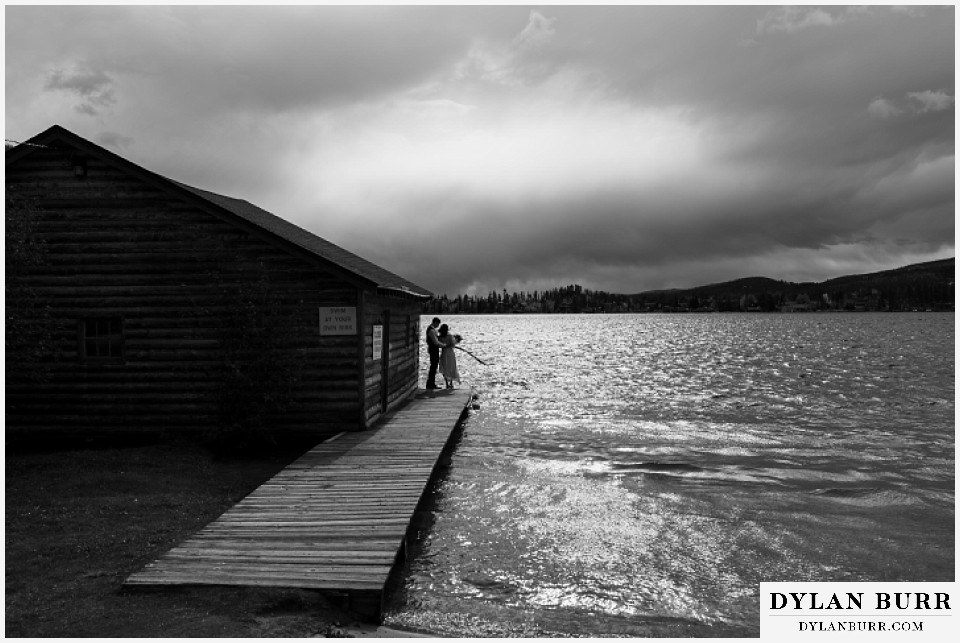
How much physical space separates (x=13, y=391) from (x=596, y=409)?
1876 centimetres

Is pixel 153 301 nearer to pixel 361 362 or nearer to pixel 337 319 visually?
pixel 337 319

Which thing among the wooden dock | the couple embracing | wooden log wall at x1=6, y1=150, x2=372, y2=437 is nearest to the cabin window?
wooden log wall at x1=6, y1=150, x2=372, y2=437

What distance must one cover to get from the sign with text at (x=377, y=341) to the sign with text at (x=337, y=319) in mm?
1231

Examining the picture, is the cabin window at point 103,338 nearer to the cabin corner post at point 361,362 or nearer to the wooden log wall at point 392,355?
the cabin corner post at point 361,362

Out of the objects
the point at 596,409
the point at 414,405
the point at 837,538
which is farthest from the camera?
the point at 596,409

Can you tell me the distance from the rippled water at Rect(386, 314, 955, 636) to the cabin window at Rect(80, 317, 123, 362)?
8.30 meters

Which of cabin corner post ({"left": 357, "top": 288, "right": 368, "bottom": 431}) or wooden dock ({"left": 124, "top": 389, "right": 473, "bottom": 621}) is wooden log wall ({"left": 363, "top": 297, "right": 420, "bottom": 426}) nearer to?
cabin corner post ({"left": 357, "top": 288, "right": 368, "bottom": 431})

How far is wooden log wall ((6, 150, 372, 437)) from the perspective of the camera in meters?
15.4

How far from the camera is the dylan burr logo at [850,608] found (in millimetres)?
7324

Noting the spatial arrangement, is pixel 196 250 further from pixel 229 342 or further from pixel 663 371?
pixel 663 371

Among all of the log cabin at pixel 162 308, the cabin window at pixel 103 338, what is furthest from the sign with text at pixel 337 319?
the cabin window at pixel 103 338

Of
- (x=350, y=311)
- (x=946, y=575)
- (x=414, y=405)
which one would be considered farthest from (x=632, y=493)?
(x=414, y=405)

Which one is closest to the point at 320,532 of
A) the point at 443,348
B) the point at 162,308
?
the point at 162,308

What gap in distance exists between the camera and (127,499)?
1111 centimetres
